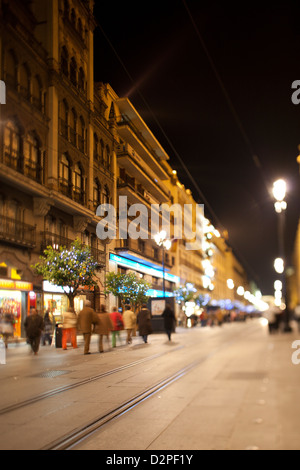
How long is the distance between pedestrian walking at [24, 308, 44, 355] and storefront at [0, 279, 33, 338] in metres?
0.38

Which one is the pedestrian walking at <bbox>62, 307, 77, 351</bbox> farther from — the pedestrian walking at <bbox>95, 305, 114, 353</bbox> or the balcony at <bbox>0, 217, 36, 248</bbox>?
the balcony at <bbox>0, 217, 36, 248</bbox>

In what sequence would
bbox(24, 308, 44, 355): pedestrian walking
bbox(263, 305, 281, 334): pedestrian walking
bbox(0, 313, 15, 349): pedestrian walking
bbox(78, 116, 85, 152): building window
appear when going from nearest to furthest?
bbox(263, 305, 281, 334): pedestrian walking
bbox(78, 116, 85, 152): building window
bbox(24, 308, 44, 355): pedestrian walking
bbox(0, 313, 15, 349): pedestrian walking

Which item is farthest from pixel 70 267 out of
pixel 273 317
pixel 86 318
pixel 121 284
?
pixel 273 317

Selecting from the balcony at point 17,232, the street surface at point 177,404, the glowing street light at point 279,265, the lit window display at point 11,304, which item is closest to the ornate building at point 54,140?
the balcony at point 17,232

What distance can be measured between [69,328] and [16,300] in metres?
2.22

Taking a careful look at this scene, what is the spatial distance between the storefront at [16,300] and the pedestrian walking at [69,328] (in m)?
1.47

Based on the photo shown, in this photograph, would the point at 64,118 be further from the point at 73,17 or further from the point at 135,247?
the point at 135,247

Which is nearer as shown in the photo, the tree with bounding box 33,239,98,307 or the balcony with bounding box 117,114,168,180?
the tree with bounding box 33,239,98,307

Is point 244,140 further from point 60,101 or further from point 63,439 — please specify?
point 63,439

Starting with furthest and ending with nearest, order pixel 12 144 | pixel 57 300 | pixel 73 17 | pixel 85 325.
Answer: pixel 85 325 → pixel 57 300 → pixel 12 144 → pixel 73 17

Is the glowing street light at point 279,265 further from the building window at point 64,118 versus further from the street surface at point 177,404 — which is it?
the building window at point 64,118

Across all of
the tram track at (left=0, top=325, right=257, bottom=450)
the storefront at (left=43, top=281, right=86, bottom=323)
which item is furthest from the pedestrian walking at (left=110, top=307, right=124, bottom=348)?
the tram track at (left=0, top=325, right=257, bottom=450)

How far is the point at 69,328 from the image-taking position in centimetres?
1709

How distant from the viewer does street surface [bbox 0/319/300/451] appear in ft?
17.3
